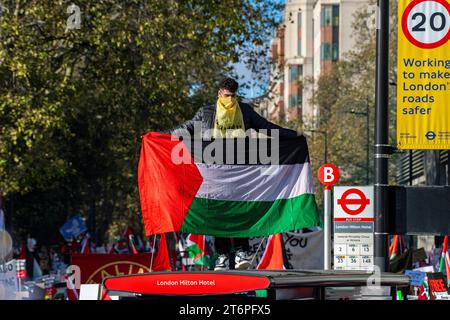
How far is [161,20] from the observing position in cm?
2858

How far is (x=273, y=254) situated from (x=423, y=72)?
834cm

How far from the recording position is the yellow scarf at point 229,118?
9.45 meters

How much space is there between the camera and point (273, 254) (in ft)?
60.7

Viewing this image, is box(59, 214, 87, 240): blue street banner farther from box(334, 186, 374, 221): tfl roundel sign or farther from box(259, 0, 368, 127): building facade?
box(259, 0, 368, 127): building facade

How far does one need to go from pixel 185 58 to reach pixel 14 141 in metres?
4.46

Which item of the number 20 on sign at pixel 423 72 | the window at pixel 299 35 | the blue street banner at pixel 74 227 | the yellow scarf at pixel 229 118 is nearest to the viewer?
→ the yellow scarf at pixel 229 118

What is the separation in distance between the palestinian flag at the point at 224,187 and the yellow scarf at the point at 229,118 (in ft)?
0.62

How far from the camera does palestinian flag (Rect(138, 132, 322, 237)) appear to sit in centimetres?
987

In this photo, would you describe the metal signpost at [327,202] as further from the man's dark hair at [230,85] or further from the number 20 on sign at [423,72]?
the man's dark hair at [230,85]

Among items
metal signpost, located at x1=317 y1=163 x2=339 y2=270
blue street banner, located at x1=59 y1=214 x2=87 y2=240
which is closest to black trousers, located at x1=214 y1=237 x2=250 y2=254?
metal signpost, located at x1=317 y1=163 x2=339 y2=270

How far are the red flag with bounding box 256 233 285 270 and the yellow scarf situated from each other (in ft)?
29.5

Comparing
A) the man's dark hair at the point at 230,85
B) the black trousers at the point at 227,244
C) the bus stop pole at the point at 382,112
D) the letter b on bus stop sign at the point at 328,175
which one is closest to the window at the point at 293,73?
the letter b on bus stop sign at the point at 328,175

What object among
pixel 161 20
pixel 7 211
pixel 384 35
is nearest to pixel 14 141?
pixel 161 20

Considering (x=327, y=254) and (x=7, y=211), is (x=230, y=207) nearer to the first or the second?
(x=327, y=254)
